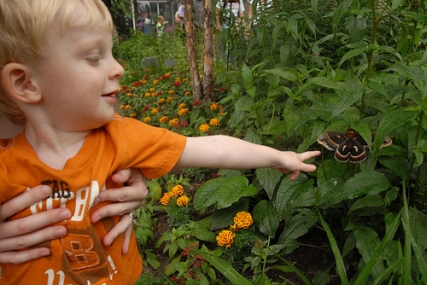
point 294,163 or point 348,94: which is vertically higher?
point 348,94

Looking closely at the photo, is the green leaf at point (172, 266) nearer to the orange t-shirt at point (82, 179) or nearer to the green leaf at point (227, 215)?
the green leaf at point (227, 215)

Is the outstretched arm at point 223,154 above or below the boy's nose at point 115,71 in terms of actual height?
below

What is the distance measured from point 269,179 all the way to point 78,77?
3.67ft

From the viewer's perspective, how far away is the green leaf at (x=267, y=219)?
1.81 metres

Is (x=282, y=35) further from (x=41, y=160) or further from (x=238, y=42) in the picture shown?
(x=41, y=160)

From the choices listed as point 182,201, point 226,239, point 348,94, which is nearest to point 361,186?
point 348,94

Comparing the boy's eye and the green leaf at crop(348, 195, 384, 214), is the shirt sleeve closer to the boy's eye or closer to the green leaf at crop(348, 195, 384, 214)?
the boy's eye

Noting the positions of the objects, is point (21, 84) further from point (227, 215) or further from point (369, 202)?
point (227, 215)

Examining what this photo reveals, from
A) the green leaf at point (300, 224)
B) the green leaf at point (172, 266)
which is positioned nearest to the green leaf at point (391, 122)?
the green leaf at point (300, 224)

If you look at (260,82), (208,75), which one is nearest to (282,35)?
(260,82)

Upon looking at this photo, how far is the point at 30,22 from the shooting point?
2.79ft

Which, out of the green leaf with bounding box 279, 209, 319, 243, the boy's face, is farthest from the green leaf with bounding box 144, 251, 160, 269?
the boy's face

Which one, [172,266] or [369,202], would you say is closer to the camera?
[369,202]

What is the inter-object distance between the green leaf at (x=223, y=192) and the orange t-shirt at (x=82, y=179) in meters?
0.80
